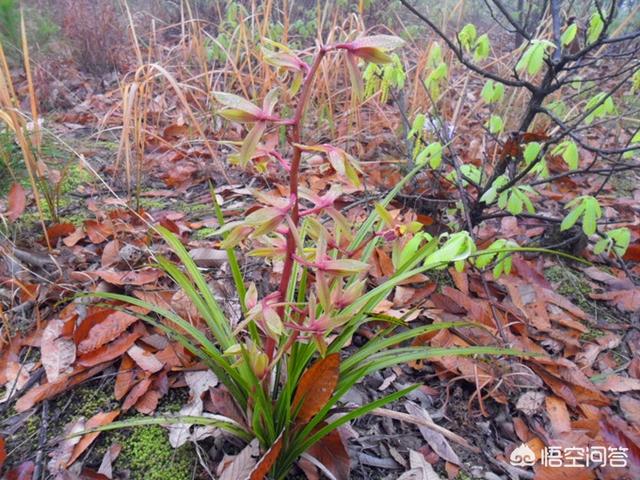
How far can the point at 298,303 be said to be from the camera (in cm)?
88

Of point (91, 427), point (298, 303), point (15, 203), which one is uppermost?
point (298, 303)

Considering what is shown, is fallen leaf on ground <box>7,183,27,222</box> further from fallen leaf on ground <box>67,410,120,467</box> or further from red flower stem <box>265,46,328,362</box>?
red flower stem <box>265,46,328,362</box>

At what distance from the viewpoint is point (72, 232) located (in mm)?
1851

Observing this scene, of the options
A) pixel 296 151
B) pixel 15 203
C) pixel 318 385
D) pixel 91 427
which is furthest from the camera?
→ pixel 15 203

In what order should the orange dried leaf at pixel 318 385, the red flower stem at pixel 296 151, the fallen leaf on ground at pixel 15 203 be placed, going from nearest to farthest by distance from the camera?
1. the red flower stem at pixel 296 151
2. the orange dried leaf at pixel 318 385
3. the fallen leaf on ground at pixel 15 203

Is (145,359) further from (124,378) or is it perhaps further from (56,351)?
(56,351)

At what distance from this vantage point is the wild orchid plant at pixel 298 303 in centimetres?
79

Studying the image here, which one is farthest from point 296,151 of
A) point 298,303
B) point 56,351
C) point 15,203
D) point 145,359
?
point 15,203

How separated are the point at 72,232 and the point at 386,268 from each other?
4.58ft

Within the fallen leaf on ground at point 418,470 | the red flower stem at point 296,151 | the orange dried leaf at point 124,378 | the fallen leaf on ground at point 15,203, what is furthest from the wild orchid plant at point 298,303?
the fallen leaf on ground at point 15,203

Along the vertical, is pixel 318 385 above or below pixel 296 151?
below

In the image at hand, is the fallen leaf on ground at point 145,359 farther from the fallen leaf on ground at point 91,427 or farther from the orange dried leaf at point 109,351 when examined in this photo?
the fallen leaf on ground at point 91,427

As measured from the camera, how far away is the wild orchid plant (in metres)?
0.79

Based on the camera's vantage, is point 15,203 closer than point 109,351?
No
